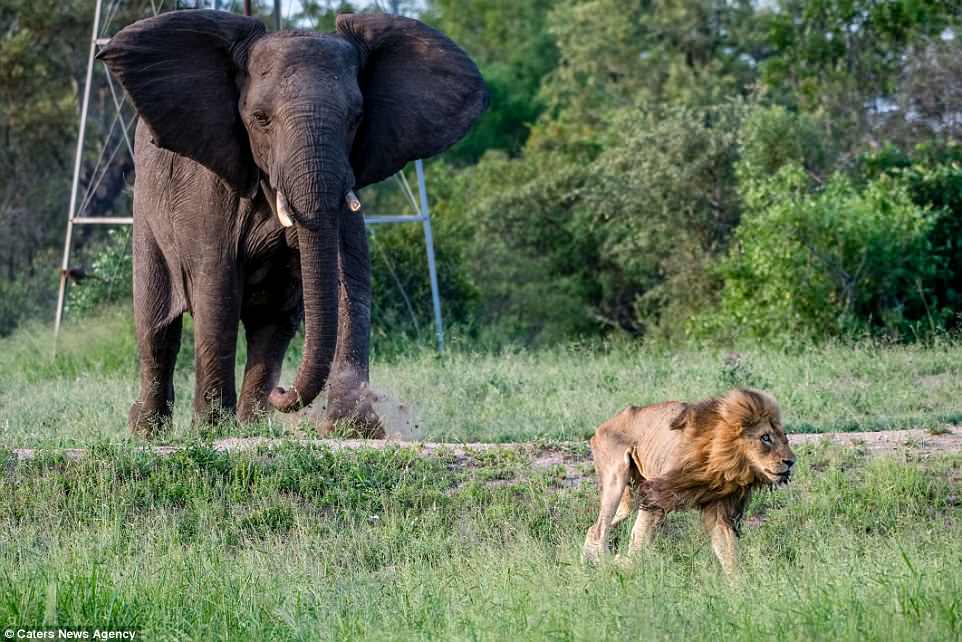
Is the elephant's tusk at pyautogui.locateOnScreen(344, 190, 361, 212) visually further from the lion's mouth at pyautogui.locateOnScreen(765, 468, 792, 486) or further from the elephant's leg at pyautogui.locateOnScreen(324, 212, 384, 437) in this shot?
the lion's mouth at pyautogui.locateOnScreen(765, 468, 792, 486)

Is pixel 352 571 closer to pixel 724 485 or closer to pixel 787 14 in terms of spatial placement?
pixel 724 485

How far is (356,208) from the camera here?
8672 mm

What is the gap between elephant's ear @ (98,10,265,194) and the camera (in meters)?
8.92

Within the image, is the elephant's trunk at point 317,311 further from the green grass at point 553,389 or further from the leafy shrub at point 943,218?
the leafy shrub at point 943,218

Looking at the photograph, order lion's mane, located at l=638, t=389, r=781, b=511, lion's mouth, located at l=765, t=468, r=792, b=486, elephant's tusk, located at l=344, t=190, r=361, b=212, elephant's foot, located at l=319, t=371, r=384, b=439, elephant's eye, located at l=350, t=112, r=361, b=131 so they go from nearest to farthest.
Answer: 1. lion's mouth, located at l=765, t=468, r=792, b=486
2. lion's mane, located at l=638, t=389, r=781, b=511
3. elephant's tusk, located at l=344, t=190, r=361, b=212
4. elephant's eye, located at l=350, t=112, r=361, b=131
5. elephant's foot, located at l=319, t=371, r=384, b=439

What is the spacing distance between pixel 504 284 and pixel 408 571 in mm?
14201

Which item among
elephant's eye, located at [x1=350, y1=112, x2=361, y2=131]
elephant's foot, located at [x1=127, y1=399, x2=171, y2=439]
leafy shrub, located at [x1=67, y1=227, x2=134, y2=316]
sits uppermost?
elephant's eye, located at [x1=350, y1=112, x2=361, y2=131]

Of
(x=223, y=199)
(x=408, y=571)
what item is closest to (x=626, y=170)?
(x=223, y=199)

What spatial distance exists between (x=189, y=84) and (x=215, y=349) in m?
1.60

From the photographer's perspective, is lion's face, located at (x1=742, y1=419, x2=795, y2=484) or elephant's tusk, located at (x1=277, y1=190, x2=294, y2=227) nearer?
lion's face, located at (x1=742, y1=419, x2=795, y2=484)

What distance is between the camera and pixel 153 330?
9961mm

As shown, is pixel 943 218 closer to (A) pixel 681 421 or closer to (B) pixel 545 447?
(B) pixel 545 447

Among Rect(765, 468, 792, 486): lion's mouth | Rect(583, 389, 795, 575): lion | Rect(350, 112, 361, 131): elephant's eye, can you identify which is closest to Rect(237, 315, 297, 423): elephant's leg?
Rect(350, 112, 361, 131): elephant's eye

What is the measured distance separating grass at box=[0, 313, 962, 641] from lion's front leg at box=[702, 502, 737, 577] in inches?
3.9
